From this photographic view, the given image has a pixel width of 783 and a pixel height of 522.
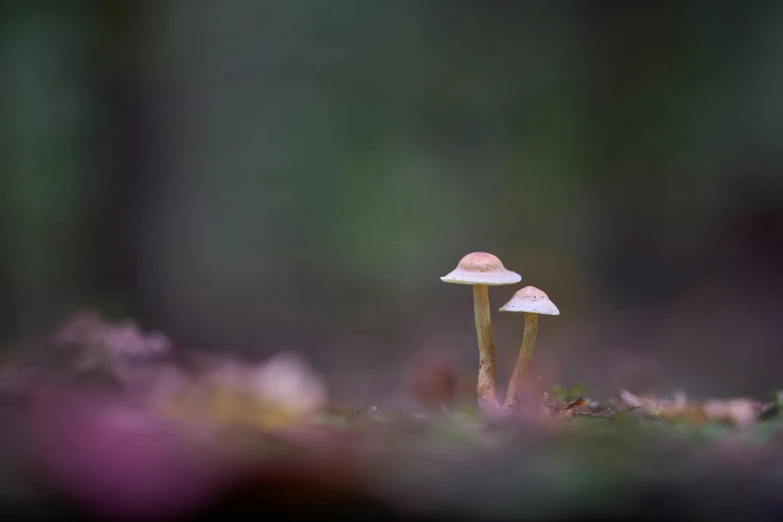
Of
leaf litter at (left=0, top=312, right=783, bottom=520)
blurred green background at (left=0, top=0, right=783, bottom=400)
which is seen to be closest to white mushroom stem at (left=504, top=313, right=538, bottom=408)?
leaf litter at (left=0, top=312, right=783, bottom=520)

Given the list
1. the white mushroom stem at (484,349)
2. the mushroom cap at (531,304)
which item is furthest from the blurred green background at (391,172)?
the mushroom cap at (531,304)

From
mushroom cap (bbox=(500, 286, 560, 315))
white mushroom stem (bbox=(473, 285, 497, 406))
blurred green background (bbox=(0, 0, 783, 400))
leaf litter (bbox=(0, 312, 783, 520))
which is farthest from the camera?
blurred green background (bbox=(0, 0, 783, 400))

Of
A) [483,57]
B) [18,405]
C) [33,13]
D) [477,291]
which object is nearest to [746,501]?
[18,405]

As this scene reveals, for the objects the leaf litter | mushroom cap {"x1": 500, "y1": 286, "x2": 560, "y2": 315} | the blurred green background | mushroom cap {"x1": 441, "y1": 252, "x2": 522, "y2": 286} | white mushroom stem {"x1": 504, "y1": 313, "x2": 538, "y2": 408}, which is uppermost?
the blurred green background

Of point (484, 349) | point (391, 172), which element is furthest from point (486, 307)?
point (391, 172)

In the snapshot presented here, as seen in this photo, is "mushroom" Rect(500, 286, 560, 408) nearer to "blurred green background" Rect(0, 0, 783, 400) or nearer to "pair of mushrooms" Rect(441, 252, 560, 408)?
"pair of mushrooms" Rect(441, 252, 560, 408)

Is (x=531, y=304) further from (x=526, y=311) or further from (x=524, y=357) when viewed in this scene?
(x=524, y=357)

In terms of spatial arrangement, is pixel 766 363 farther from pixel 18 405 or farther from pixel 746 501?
pixel 18 405
